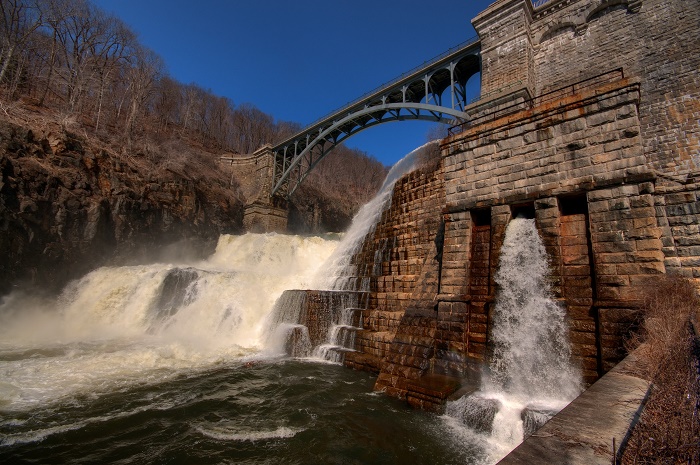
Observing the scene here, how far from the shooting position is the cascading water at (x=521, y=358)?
15.3ft

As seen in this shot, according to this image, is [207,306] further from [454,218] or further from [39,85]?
[39,85]

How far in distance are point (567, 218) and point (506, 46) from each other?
10.6 meters

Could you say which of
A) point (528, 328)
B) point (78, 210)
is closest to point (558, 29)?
point (528, 328)

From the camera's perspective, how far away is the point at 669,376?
8.95 ft

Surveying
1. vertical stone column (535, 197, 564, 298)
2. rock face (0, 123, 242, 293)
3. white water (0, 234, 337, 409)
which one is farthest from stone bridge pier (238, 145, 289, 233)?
vertical stone column (535, 197, 564, 298)

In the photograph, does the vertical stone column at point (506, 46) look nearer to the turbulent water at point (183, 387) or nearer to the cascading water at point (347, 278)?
the cascading water at point (347, 278)

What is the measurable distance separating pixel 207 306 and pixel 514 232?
11.1m

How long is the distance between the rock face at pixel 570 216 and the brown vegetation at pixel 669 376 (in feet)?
1.42

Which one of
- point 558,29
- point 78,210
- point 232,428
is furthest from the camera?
point 78,210

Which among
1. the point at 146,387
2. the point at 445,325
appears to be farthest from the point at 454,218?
the point at 146,387

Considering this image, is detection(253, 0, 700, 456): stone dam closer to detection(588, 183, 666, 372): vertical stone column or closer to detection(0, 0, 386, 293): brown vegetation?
detection(588, 183, 666, 372): vertical stone column

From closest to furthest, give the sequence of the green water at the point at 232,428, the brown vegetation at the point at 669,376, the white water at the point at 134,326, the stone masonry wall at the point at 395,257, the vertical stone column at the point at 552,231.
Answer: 1. the brown vegetation at the point at 669,376
2. the green water at the point at 232,428
3. the vertical stone column at the point at 552,231
4. the white water at the point at 134,326
5. the stone masonry wall at the point at 395,257

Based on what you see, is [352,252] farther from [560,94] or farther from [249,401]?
[560,94]

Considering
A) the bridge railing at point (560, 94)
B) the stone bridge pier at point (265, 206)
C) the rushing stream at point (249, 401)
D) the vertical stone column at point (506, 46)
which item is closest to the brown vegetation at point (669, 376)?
the rushing stream at point (249, 401)
